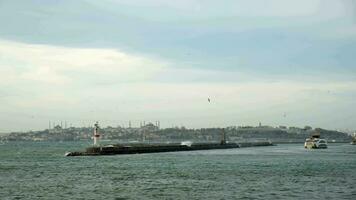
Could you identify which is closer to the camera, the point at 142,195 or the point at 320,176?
the point at 142,195

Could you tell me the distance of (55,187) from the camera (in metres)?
44.0

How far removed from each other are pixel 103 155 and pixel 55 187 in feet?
191

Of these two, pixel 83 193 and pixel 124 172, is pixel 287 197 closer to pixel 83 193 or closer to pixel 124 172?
pixel 83 193

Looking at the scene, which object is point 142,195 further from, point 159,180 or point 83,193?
point 159,180

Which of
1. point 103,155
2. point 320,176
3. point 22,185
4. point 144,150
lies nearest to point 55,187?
point 22,185

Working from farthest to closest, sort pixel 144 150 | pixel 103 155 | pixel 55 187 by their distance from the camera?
1. pixel 144 150
2. pixel 103 155
3. pixel 55 187

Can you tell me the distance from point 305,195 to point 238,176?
1634 centimetres

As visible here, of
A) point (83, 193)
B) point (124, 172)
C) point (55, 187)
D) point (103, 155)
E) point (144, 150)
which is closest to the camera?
point (83, 193)

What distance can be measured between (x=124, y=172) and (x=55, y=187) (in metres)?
15.6

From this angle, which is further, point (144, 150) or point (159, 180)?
point (144, 150)

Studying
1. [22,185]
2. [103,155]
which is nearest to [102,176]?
[22,185]

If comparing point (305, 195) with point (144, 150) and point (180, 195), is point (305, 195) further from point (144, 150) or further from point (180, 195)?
point (144, 150)

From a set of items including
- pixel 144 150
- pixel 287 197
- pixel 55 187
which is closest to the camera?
pixel 287 197

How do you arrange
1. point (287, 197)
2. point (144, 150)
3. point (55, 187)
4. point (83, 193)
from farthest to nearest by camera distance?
point (144, 150) → point (55, 187) → point (83, 193) → point (287, 197)
